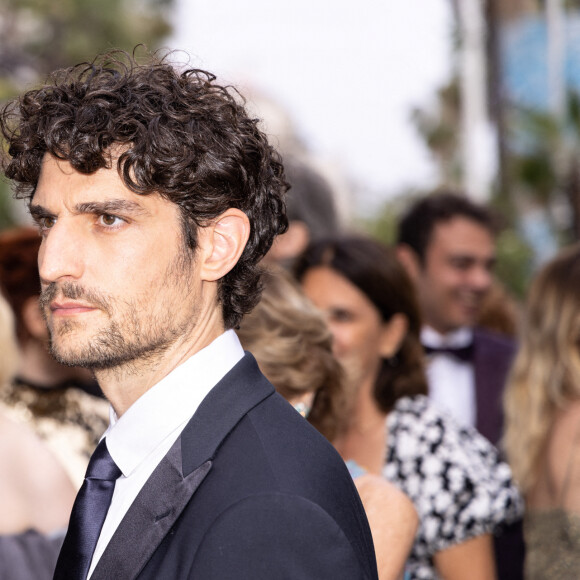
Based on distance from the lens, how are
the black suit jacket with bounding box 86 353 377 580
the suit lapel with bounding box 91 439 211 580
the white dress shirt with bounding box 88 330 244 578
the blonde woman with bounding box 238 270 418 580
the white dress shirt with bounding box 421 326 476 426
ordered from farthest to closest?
1. the white dress shirt with bounding box 421 326 476 426
2. the blonde woman with bounding box 238 270 418 580
3. the white dress shirt with bounding box 88 330 244 578
4. the suit lapel with bounding box 91 439 211 580
5. the black suit jacket with bounding box 86 353 377 580

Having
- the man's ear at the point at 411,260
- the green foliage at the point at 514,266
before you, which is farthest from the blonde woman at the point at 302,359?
the green foliage at the point at 514,266

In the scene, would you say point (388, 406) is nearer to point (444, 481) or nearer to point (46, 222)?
point (444, 481)

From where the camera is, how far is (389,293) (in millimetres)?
4164

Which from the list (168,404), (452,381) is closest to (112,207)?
(168,404)

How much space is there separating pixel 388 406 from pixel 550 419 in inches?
27.2

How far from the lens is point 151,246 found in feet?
6.01

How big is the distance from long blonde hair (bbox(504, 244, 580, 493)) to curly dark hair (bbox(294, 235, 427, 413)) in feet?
1.43

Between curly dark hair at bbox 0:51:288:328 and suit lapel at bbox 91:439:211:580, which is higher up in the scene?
curly dark hair at bbox 0:51:288:328

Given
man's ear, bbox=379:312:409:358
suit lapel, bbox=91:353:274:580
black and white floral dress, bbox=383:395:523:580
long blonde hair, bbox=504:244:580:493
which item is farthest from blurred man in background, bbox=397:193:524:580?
suit lapel, bbox=91:353:274:580

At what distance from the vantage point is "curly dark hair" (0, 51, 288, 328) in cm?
186

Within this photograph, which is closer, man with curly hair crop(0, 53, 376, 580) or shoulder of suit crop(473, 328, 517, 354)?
man with curly hair crop(0, 53, 376, 580)

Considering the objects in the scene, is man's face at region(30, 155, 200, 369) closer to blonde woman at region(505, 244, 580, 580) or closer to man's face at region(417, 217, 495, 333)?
blonde woman at region(505, 244, 580, 580)

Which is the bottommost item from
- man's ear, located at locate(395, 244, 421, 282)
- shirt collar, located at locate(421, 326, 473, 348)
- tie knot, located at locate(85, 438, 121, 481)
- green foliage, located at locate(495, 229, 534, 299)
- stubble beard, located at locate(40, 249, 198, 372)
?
green foliage, located at locate(495, 229, 534, 299)

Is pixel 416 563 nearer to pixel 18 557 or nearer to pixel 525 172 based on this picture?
pixel 18 557
